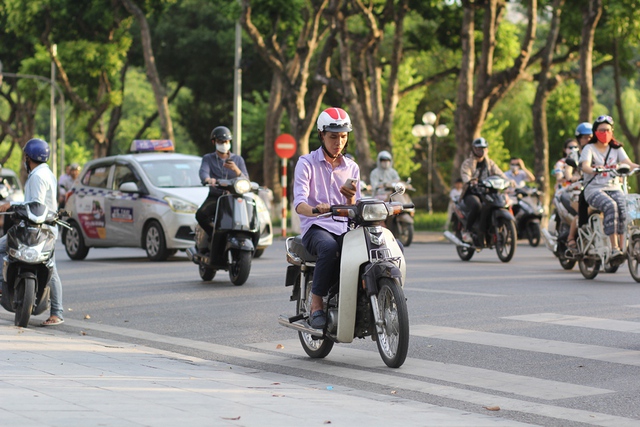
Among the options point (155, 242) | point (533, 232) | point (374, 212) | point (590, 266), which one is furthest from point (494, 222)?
point (374, 212)

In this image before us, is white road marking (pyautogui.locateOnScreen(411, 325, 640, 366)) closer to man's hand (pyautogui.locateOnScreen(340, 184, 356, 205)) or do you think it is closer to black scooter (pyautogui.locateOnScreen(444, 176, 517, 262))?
man's hand (pyautogui.locateOnScreen(340, 184, 356, 205))

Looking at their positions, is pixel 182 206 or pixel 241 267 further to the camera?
pixel 182 206

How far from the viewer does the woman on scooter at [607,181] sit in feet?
48.8

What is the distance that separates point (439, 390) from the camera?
7543 millimetres

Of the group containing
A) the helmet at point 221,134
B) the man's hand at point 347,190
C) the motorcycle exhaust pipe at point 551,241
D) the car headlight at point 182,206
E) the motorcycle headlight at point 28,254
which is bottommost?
the motorcycle exhaust pipe at point 551,241

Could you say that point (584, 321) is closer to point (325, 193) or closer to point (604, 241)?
point (325, 193)

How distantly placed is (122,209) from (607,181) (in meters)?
8.78

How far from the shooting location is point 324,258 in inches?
340

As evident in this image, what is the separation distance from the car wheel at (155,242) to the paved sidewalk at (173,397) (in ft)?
35.2

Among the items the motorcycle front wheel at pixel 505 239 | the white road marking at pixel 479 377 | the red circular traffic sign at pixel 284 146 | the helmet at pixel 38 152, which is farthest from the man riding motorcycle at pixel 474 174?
the red circular traffic sign at pixel 284 146

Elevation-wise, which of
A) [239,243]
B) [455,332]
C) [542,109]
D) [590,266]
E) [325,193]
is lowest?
[455,332]

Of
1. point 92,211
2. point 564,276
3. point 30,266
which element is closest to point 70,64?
point 92,211

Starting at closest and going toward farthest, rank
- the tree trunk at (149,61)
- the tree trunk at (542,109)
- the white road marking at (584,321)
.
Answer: the white road marking at (584,321), the tree trunk at (542,109), the tree trunk at (149,61)

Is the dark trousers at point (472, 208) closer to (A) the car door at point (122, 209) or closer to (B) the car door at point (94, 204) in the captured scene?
(A) the car door at point (122, 209)
